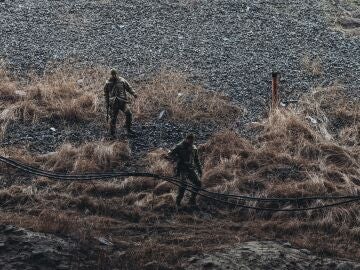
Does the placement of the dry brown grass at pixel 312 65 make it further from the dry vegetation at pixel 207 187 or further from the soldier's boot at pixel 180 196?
the soldier's boot at pixel 180 196

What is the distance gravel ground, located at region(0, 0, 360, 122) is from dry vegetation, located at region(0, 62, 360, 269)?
3.65 feet

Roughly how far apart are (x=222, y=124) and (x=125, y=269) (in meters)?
4.55

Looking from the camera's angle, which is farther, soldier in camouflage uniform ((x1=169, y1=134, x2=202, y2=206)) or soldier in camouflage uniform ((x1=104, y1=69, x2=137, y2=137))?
soldier in camouflage uniform ((x1=104, y1=69, x2=137, y2=137))

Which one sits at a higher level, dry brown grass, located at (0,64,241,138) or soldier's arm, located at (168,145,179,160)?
dry brown grass, located at (0,64,241,138)

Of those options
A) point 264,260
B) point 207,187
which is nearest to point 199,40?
point 207,187

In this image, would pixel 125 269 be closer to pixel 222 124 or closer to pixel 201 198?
pixel 201 198

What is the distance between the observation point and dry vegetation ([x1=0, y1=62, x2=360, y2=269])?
8922 millimetres

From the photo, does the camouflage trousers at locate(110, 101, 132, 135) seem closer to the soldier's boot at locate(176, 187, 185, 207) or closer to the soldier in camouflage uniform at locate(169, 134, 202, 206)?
the soldier in camouflage uniform at locate(169, 134, 202, 206)

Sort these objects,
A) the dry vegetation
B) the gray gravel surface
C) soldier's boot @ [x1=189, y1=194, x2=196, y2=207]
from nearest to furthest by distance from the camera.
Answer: the gray gravel surface → the dry vegetation → soldier's boot @ [x1=189, y1=194, x2=196, y2=207]

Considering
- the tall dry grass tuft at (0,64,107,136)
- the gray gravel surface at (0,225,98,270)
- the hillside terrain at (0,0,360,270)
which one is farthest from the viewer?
the tall dry grass tuft at (0,64,107,136)

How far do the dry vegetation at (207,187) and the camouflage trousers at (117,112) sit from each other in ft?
1.25

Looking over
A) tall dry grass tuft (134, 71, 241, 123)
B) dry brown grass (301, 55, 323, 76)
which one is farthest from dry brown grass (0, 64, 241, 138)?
dry brown grass (301, 55, 323, 76)

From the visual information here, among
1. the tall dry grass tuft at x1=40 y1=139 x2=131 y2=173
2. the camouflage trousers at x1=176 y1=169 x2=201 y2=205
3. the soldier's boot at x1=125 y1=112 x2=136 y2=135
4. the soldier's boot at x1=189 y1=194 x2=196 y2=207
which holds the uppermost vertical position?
the soldier's boot at x1=125 y1=112 x2=136 y2=135

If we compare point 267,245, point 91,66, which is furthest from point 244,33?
point 267,245
